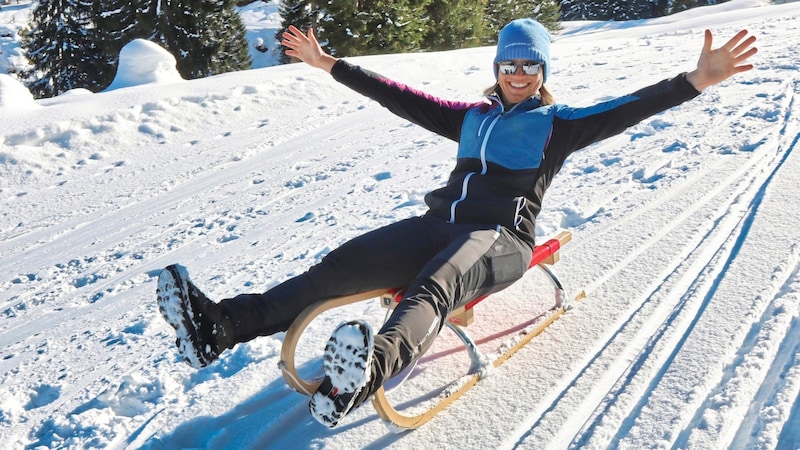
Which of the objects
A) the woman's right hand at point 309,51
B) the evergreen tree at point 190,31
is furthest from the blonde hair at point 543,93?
the evergreen tree at point 190,31

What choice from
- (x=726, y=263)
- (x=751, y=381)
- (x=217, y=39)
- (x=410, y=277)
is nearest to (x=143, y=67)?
(x=410, y=277)

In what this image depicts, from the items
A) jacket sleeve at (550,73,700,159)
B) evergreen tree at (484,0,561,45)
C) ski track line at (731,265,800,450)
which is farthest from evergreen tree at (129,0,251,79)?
ski track line at (731,265,800,450)

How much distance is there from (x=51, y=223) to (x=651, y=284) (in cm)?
387

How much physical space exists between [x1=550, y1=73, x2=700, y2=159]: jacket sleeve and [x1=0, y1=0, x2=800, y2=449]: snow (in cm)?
70

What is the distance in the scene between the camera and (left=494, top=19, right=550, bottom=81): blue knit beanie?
2943mm

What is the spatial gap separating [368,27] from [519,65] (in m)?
14.3

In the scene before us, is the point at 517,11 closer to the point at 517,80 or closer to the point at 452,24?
the point at 452,24

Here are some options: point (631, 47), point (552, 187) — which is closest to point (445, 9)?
point (631, 47)

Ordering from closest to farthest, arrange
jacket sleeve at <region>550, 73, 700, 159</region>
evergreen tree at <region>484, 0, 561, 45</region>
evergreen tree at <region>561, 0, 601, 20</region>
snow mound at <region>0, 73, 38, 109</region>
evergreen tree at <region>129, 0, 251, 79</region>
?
jacket sleeve at <region>550, 73, 700, 159</region>, snow mound at <region>0, 73, 38, 109</region>, evergreen tree at <region>129, 0, 251, 79</region>, evergreen tree at <region>484, 0, 561, 45</region>, evergreen tree at <region>561, 0, 601, 20</region>

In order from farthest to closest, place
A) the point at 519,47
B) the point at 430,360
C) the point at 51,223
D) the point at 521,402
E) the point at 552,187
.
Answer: the point at 51,223 → the point at 552,187 → the point at 519,47 → the point at 430,360 → the point at 521,402

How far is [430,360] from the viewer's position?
2.76 meters

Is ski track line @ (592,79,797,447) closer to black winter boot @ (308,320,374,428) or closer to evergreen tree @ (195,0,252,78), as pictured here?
black winter boot @ (308,320,374,428)

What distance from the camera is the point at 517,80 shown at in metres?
2.97

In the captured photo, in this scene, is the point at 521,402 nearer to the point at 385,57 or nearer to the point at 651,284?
the point at 651,284
